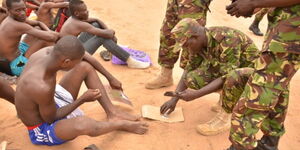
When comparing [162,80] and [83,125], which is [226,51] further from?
[83,125]

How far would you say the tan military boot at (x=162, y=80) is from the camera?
13.8 ft

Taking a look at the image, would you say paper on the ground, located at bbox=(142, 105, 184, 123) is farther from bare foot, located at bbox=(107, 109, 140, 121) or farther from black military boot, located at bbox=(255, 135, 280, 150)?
black military boot, located at bbox=(255, 135, 280, 150)

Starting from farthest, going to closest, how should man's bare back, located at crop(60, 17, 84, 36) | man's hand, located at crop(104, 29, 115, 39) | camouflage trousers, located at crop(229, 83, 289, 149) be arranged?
man's hand, located at crop(104, 29, 115, 39)
man's bare back, located at crop(60, 17, 84, 36)
camouflage trousers, located at crop(229, 83, 289, 149)

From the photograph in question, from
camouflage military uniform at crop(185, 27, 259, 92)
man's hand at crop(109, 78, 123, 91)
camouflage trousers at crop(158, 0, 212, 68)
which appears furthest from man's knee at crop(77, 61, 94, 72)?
camouflage trousers at crop(158, 0, 212, 68)

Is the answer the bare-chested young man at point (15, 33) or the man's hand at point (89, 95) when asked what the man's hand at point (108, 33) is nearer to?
the bare-chested young man at point (15, 33)

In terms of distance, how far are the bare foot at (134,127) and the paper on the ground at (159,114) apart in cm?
23

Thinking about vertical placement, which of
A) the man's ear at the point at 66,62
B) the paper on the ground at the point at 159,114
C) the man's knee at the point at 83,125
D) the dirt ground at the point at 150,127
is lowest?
the dirt ground at the point at 150,127

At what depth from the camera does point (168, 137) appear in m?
3.34

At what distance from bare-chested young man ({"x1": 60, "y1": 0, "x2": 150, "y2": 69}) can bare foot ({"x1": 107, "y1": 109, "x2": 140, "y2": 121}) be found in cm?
121

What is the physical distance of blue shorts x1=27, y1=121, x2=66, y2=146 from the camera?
288cm

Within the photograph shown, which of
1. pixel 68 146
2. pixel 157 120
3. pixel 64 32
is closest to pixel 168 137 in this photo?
pixel 157 120

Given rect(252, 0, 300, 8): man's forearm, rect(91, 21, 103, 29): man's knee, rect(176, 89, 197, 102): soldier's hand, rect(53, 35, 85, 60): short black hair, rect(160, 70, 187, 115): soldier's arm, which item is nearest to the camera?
rect(252, 0, 300, 8): man's forearm

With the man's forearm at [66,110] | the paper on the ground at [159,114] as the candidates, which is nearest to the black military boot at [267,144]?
the paper on the ground at [159,114]

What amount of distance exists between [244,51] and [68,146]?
1.87 metres
